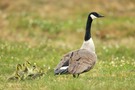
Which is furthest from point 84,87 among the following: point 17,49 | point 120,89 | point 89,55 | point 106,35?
point 106,35

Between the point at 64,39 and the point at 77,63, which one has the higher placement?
the point at 77,63

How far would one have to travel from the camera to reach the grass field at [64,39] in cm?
1373

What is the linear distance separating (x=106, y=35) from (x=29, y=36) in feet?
14.3

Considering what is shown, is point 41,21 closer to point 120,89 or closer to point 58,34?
point 58,34

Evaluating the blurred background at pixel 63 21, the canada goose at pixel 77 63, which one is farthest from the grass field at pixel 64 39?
the canada goose at pixel 77 63

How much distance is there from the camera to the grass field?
45.0 feet

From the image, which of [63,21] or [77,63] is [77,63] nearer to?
[77,63]

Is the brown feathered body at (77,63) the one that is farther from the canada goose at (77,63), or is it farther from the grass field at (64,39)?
the grass field at (64,39)

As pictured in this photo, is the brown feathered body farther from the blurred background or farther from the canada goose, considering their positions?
the blurred background

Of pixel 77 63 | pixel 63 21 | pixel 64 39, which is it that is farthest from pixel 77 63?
pixel 63 21

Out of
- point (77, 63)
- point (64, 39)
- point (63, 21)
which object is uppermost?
point (77, 63)

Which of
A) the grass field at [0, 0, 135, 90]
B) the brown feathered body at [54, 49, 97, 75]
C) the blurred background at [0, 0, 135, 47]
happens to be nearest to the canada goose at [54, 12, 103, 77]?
the brown feathered body at [54, 49, 97, 75]

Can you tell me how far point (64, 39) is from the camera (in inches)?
1124

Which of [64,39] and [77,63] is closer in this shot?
[77,63]
